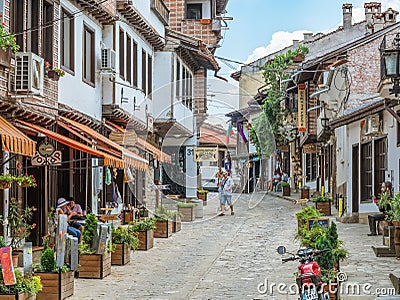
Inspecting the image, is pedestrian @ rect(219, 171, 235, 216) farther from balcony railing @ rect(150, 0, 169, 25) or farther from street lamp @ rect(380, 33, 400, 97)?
street lamp @ rect(380, 33, 400, 97)

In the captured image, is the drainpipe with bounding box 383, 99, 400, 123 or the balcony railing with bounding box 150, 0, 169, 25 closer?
the drainpipe with bounding box 383, 99, 400, 123

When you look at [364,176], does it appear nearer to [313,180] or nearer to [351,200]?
[351,200]

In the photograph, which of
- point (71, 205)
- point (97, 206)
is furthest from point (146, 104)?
point (71, 205)

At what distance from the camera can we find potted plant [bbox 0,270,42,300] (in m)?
9.31

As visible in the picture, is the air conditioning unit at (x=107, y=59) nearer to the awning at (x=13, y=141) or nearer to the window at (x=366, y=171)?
the awning at (x=13, y=141)

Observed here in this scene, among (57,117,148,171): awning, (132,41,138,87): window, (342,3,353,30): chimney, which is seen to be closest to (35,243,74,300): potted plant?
(57,117,148,171): awning

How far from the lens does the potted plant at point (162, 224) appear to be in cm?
2112

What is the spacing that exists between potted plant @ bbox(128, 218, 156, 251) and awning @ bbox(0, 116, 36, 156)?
5502 millimetres

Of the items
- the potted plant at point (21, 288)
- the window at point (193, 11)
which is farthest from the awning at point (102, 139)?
the window at point (193, 11)

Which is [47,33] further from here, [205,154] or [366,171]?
[205,154]

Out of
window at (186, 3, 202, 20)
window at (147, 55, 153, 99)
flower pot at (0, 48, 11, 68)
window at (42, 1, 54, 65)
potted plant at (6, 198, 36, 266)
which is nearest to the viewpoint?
flower pot at (0, 48, 11, 68)

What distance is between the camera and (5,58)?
42.3 feet

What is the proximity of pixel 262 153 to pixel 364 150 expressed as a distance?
81.8 feet

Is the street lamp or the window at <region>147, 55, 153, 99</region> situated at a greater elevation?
the window at <region>147, 55, 153, 99</region>
